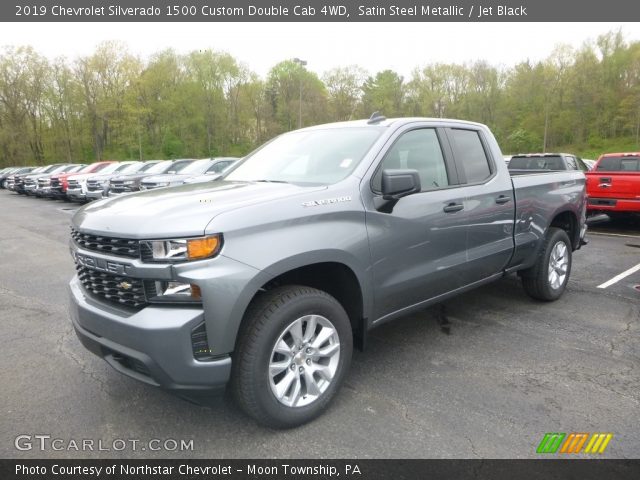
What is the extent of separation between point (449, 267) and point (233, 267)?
2.00 meters

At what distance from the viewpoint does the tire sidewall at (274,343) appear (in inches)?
101

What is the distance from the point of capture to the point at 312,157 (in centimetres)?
365

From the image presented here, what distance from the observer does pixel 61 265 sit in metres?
7.22

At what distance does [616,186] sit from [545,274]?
621cm

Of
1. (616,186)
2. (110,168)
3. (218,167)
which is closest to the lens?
(616,186)

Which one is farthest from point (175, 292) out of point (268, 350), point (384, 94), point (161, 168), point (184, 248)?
point (384, 94)

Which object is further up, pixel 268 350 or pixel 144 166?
pixel 144 166

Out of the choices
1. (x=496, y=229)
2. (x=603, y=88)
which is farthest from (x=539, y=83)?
(x=496, y=229)

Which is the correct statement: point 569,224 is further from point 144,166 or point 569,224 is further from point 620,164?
point 144,166

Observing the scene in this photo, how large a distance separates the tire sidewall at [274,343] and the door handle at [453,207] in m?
1.32

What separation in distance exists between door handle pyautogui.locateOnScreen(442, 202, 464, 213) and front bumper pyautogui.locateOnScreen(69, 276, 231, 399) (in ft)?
6.98

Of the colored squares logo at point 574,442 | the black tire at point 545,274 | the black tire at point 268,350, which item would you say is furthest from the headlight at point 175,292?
the black tire at point 545,274

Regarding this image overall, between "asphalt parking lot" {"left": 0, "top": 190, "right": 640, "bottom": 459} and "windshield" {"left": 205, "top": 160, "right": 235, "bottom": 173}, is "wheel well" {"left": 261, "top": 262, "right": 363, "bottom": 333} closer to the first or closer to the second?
"asphalt parking lot" {"left": 0, "top": 190, "right": 640, "bottom": 459}
